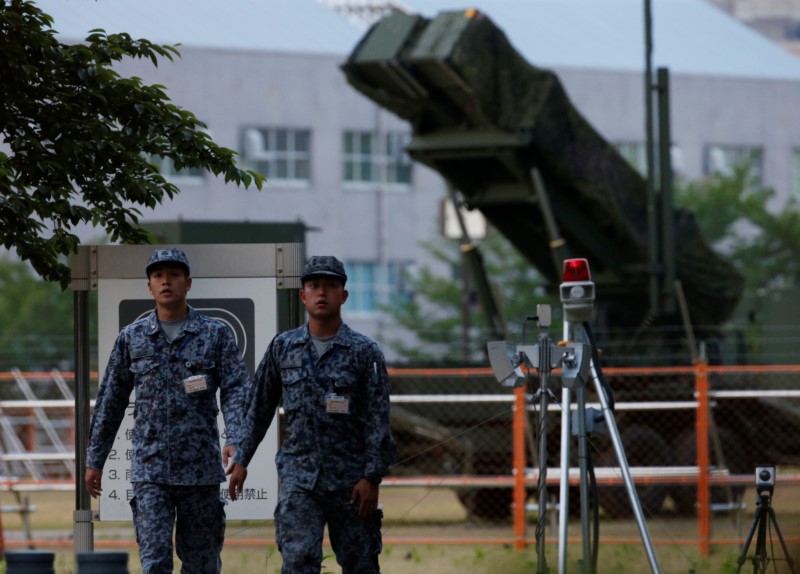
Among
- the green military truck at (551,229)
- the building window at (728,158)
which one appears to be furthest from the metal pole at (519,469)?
the building window at (728,158)

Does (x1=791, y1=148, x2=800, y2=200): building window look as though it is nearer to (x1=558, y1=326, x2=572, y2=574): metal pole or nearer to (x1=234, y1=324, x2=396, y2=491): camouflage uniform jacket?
(x1=558, y1=326, x2=572, y2=574): metal pole

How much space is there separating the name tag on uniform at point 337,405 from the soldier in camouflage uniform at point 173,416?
0.55 metres

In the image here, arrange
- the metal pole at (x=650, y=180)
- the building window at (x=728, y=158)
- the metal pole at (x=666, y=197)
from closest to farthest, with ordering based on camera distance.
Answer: the metal pole at (x=650, y=180), the metal pole at (x=666, y=197), the building window at (x=728, y=158)

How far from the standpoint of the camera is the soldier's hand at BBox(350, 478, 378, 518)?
716 cm

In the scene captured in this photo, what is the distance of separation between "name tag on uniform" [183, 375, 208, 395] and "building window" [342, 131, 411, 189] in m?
35.9

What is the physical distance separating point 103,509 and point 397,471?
10823mm

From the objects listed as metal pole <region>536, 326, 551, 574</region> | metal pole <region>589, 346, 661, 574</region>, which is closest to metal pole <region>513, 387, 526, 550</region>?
metal pole <region>589, 346, 661, 574</region>

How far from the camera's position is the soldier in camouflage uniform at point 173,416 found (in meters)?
7.45

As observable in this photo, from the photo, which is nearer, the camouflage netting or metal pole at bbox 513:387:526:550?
metal pole at bbox 513:387:526:550

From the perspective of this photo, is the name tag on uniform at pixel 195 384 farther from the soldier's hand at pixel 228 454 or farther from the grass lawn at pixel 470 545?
the grass lawn at pixel 470 545

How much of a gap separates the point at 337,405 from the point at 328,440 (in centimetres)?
16

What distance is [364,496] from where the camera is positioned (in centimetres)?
716

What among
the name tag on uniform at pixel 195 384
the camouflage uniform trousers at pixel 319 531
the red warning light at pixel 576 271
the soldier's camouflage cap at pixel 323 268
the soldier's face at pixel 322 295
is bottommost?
the camouflage uniform trousers at pixel 319 531

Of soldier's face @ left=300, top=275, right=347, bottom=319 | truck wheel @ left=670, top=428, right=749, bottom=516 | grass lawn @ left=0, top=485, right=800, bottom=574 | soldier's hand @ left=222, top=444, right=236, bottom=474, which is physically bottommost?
grass lawn @ left=0, top=485, right=800, bottom=574
